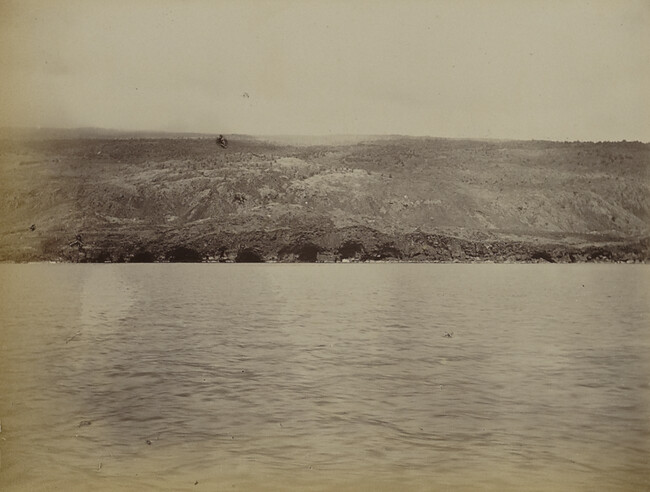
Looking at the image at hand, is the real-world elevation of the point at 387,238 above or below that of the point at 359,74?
below

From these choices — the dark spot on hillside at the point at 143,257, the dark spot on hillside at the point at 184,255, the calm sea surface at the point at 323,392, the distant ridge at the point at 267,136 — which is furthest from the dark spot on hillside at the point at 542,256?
the dark spot on hillside at the point at 143,257

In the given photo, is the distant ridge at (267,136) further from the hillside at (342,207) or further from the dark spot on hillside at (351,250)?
the dark spot on hillside at (351,250)

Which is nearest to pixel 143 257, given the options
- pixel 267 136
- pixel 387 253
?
pixel 387 253

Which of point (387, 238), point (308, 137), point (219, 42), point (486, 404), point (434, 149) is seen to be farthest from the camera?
point (387, 238)

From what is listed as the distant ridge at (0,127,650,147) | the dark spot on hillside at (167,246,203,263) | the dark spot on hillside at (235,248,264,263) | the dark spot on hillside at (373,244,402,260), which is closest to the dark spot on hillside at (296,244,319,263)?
the dark spot on hillside at (235,248,264,263)

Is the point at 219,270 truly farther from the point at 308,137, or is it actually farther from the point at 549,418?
the point at 549,418

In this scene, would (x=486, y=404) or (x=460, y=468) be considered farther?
(x=486, y=404)

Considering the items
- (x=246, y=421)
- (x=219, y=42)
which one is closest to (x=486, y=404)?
(x=246, y=421)
